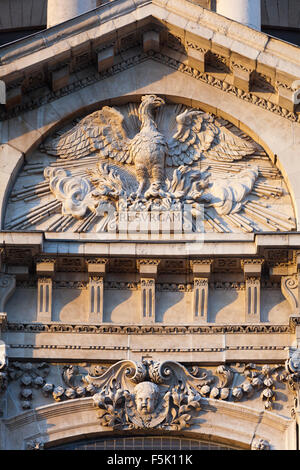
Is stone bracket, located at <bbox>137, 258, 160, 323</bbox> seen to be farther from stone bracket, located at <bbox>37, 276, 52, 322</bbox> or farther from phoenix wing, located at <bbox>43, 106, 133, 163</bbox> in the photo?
phoenix wing, located at <bbox>43, 106, 133, 163</bbox>

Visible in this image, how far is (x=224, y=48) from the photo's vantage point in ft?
92.4

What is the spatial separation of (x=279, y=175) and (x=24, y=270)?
4.17 meters

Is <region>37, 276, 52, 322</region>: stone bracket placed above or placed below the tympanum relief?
below

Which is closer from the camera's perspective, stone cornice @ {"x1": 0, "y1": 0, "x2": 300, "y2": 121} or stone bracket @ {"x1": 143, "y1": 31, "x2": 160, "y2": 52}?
stone cornice @ {"x1": 0, "y1": 0, "x2": 300, "y2": 121}

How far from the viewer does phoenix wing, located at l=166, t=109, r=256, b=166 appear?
28484 mm

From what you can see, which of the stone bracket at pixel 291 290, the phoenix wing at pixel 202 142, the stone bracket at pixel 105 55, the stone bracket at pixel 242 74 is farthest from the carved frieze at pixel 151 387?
the stone bracket at pixel 105 55

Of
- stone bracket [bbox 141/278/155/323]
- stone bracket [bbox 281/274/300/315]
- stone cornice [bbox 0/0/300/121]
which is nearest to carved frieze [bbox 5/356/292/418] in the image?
stone bracket [bbox 141/278/155/323]

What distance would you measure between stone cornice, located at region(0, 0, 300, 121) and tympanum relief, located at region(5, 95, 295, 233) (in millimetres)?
743

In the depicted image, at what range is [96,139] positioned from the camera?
2859 cm

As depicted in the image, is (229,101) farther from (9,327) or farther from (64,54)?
(9,327)

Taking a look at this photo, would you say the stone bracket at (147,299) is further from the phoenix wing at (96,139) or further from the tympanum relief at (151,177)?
the phoenix wing at (96,139)

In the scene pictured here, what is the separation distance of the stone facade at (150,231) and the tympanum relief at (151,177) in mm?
26

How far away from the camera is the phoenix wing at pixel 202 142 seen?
93.5 feet

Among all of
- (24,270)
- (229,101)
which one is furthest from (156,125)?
(24,270)
